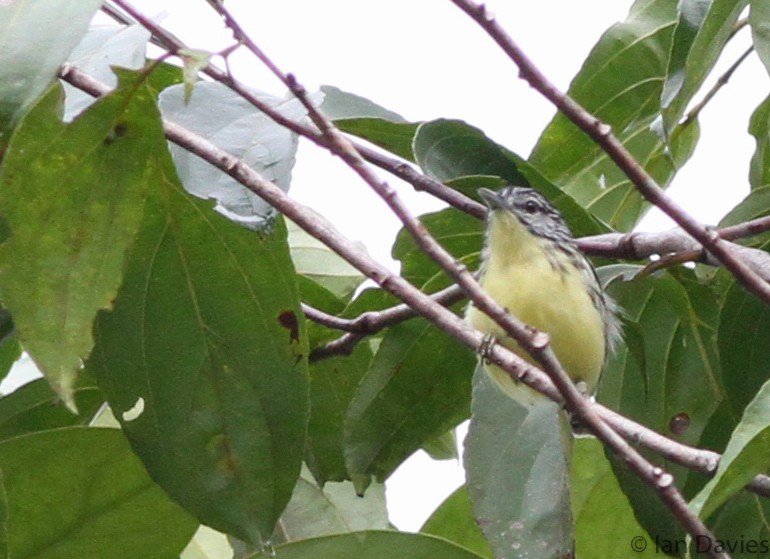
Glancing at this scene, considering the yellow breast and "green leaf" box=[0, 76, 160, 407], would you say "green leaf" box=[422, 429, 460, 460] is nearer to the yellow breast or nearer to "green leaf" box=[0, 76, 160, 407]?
the yellow breast

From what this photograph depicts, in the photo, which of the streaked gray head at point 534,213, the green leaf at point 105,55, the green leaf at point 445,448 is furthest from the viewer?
the streaked gray head at point 534,213

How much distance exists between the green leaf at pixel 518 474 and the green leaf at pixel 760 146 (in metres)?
0.84

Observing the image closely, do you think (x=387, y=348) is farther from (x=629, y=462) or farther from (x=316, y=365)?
(x=629, y=462)

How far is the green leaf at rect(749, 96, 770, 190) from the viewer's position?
2732mm

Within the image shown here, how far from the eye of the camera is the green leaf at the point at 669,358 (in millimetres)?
2439

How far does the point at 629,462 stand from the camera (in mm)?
1492

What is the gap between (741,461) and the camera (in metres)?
1.49

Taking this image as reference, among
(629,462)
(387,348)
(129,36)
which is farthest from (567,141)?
(629,462)

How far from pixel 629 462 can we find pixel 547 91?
54cm

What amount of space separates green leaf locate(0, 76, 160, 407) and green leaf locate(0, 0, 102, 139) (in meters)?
0.06

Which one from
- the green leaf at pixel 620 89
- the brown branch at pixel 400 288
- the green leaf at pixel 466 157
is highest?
the green leaf at pixel 620 89

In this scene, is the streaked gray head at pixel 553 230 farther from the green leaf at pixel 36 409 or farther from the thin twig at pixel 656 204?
the green leaf at pixel 36 409

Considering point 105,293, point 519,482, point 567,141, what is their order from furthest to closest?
point 567,141 → point 519,482 → point 105,293

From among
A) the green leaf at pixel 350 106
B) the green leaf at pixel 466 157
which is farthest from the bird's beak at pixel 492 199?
the green leaf at pixel 350 106
